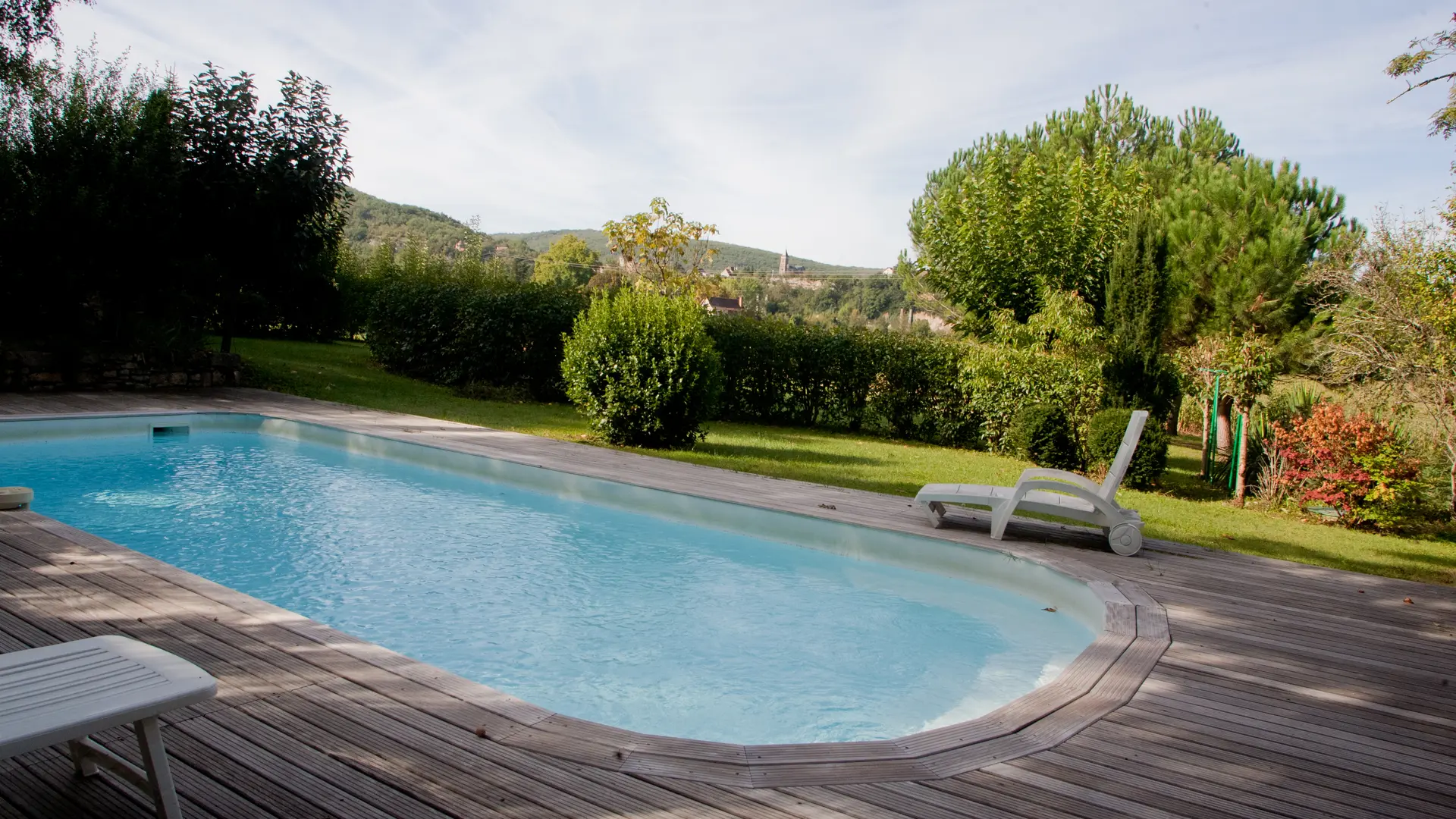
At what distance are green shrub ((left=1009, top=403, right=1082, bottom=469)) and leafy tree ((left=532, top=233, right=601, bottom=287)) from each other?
60.9 metres

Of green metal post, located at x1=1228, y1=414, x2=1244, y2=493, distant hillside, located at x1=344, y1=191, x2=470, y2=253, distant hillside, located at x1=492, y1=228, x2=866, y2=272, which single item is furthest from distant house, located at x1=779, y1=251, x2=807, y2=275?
green metal post, located at x1=1228, y1=414, x2=1244, y2=493

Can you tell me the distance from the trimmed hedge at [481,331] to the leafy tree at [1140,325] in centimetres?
881

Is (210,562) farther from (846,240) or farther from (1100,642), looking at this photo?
(846,240)

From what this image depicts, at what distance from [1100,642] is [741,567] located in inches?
119

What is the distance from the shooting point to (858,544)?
Result: 22.0 feet

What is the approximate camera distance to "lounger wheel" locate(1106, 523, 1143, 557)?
6164 mm

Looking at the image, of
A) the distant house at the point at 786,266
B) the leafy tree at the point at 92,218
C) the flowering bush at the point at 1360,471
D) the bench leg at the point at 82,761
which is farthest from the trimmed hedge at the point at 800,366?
the distant house at the point at 786,266

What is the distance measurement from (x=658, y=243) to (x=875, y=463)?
15912 millimetres

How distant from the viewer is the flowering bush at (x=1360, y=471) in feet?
27.2

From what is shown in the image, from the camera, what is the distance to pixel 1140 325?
12820 mm

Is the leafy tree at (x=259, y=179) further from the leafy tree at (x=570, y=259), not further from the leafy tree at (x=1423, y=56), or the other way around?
the leafy tree at (x=570, y=259)

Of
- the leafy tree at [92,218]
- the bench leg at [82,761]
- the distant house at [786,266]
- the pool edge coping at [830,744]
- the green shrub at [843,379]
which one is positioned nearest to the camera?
the bench leg at [82,761]

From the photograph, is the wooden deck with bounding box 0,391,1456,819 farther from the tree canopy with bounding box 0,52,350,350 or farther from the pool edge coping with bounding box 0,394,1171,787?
the tree canopy with bounding box 0,52,350,350

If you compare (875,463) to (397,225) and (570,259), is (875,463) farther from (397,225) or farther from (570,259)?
(570,259)
